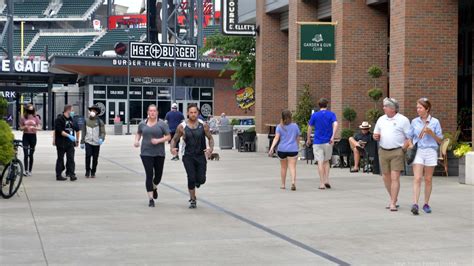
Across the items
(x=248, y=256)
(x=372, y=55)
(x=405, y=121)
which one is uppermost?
(x=372, y=55)

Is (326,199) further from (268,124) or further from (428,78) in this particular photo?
(268,124)

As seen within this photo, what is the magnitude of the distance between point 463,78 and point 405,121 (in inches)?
555

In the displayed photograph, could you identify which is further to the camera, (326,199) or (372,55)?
(372,55)

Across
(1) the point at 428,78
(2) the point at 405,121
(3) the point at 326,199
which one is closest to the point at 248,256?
(2) the point at 405,121

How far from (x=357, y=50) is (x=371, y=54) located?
0.47 m

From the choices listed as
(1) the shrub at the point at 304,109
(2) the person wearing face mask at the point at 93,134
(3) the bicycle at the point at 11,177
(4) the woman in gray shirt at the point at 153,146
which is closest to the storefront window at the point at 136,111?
(1) the shrub at the point at 304,109

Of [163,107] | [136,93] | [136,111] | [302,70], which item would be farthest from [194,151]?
[163,107]

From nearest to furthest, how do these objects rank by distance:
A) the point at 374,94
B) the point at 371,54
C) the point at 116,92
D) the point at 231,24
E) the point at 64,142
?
the point at 64,142 → the point at 374,94 → the point at 371,54 → the point at 231,24 → the point at 116,92

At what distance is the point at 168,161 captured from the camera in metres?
26.3

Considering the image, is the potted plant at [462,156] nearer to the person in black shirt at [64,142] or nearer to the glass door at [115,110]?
the person in black shirt at [64,142]

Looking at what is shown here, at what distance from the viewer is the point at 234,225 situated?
Result: 38.0 ft

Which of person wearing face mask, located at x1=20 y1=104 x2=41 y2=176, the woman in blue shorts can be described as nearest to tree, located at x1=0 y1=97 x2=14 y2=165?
the woman in blue shorts

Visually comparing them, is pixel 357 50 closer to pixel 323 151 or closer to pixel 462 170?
pixel 462 170

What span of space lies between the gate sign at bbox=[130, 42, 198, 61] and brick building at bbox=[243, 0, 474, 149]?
25.4 m
